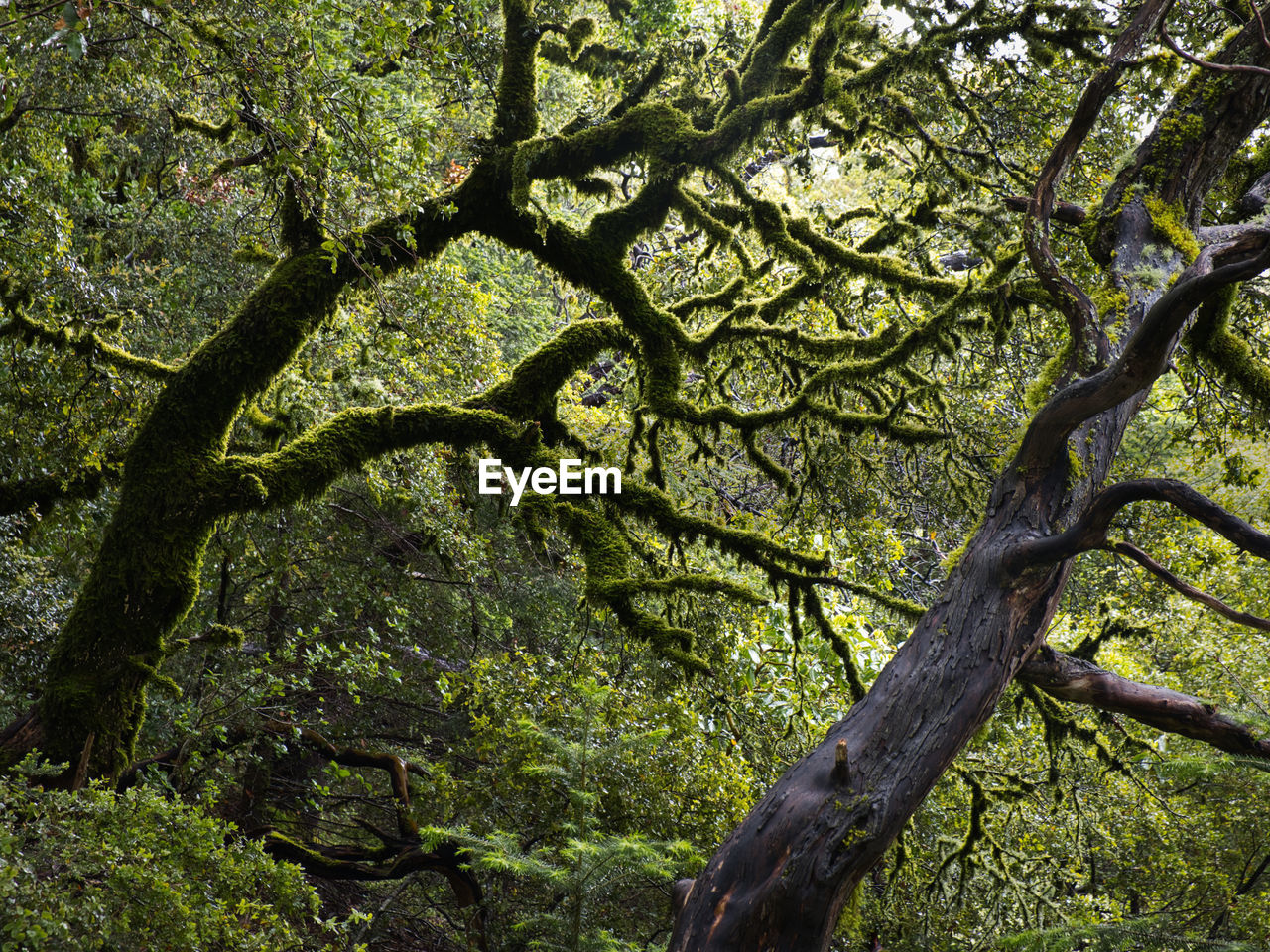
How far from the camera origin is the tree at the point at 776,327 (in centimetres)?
346

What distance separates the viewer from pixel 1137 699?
3.94 meters

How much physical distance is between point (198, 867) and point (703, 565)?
367cm

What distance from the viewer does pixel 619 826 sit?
5.48 meters

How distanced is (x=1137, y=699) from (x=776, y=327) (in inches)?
109

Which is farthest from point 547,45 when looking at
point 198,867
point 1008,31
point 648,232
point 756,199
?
point 198,867

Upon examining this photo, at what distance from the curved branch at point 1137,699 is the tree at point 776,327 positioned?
0.02 metres

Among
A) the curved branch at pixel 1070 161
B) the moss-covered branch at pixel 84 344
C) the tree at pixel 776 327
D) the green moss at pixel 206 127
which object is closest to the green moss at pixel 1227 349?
the tree at pixel 776 327

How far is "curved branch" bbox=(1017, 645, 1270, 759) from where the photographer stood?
3725mm

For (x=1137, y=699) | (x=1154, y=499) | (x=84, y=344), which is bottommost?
(x=1137, y=699)

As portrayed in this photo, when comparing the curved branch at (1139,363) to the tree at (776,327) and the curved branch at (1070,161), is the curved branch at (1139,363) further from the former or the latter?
the curved branch at (1070,161)

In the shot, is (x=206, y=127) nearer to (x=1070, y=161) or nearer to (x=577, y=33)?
(x=577, y=33)

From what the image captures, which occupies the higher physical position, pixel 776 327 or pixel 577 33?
pixel 577 33

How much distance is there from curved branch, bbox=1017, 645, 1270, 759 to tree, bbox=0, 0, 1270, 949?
0.06 ft

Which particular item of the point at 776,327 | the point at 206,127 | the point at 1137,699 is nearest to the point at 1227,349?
the point at 1137,699
